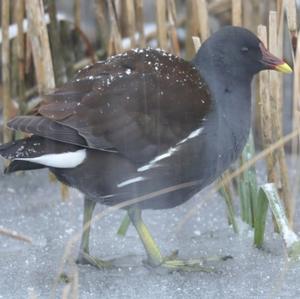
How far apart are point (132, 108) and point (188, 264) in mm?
576

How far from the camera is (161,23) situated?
3.82 meters

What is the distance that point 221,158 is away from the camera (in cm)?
323

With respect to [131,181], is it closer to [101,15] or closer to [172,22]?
[172,22]

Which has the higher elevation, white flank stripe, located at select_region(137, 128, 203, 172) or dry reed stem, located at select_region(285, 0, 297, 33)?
dry reed stem, located at select_region(285, 0, 297, 33)

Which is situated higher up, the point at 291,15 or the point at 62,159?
the point at 291,15

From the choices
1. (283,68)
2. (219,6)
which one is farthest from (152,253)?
(219,6)

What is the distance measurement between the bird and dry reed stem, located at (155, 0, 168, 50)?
19.5 inches

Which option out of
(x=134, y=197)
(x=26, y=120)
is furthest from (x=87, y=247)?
(x=26, y=120)

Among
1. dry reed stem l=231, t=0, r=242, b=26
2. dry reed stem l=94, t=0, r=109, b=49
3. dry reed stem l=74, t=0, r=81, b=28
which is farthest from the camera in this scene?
dry reed stem l=74, t=0, r=81, b=28

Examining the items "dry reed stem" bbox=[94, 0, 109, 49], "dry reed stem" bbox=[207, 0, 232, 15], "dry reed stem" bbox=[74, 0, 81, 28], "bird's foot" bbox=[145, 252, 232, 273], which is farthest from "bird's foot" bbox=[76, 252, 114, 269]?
"dry reed stem" bbox=[207, 0, 232, 15]

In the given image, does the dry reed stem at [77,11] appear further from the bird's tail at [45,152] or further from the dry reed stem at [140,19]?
the bird's tail at [45,152]

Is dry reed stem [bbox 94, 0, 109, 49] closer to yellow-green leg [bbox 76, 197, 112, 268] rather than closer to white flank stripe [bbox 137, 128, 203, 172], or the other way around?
yellow-green leg [bbox 76, 197, 112, 268]

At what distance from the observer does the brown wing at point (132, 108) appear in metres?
3.12

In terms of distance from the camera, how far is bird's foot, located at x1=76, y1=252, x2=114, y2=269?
335 cm
